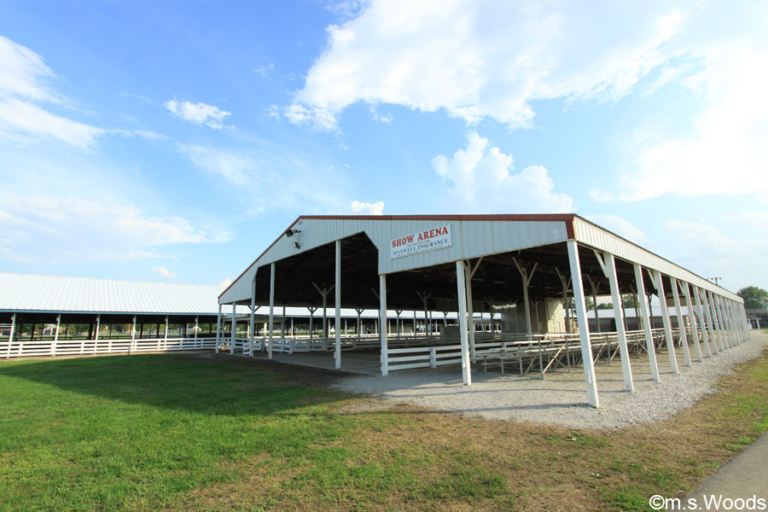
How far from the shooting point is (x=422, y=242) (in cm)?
1144

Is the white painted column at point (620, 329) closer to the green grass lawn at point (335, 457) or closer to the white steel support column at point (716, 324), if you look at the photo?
the green grass lawn at point (335, 457)

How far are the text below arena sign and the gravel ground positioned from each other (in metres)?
3.92

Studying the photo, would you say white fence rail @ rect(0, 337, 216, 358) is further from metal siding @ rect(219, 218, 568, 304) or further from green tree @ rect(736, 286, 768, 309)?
green tree @ rect(736, 286, 768, 309)

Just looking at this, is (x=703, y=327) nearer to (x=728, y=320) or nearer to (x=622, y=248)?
(x=622, y=248)

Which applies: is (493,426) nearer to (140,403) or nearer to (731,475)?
(731,475)

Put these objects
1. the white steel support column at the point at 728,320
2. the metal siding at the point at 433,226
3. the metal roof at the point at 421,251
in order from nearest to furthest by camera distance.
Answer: the metal siding at the point at 433,226, the metal roof at the point at 421,251, the white steel support column at the point at 728,320

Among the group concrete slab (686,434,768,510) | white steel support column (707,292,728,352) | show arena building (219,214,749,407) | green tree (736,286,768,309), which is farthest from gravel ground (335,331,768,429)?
green tree (736,286,768,309)

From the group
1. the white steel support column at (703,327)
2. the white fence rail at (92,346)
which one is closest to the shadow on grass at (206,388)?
the white fence rail at (92,346)

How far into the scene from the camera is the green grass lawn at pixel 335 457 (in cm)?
381

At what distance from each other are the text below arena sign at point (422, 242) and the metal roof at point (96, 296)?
78.5 ft

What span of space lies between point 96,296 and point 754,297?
153224 mm

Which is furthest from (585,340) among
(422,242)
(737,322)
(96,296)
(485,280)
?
(96,296)

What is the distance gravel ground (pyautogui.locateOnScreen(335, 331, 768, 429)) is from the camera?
22.2 feet

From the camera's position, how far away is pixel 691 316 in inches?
616
